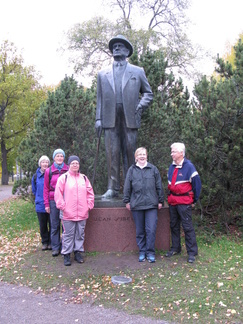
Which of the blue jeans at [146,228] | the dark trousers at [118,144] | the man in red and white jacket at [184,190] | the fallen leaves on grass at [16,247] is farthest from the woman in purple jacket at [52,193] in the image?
the man in red and white jacket at [184,190]

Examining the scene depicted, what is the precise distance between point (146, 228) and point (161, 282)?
916mm

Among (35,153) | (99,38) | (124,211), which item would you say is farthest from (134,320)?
(99,38)

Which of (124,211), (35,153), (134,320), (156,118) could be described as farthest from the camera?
(35,153)

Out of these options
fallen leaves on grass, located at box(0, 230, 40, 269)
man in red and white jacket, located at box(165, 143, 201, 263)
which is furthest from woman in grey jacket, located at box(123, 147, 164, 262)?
fallen leaves on grass, located at box(0, 230, 40, 269)

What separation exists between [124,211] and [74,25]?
67.6 ft

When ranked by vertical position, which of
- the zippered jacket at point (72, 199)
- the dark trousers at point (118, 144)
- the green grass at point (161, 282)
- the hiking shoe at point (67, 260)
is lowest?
the green grass at point (161, 282)

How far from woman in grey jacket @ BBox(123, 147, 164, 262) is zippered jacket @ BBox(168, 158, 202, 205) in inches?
8.8

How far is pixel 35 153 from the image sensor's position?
994 centimetres

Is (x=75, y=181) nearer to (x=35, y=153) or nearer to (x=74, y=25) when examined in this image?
(x=35, y=153)

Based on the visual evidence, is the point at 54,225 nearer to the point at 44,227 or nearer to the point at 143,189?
the point at 44,227

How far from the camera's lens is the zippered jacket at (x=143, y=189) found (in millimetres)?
4871

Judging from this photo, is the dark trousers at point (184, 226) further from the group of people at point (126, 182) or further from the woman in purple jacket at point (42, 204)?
the woman in purple jacket at point (42, 204)

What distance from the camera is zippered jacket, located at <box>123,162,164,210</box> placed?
4871mm

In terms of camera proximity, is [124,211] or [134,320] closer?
[134,320]
